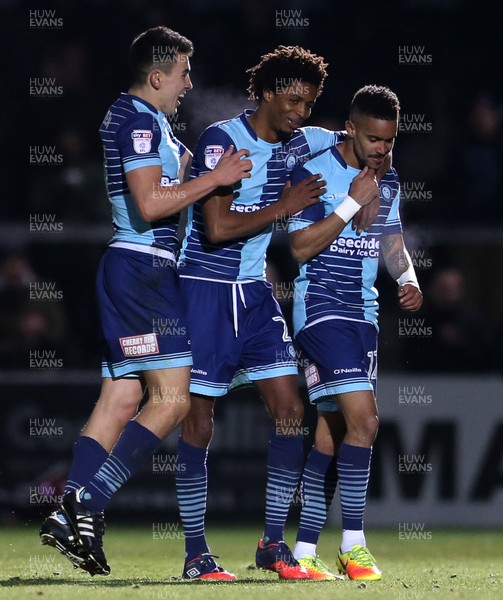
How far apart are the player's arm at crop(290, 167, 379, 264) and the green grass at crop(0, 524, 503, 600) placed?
5.35 ft

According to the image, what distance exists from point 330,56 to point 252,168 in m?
7.70

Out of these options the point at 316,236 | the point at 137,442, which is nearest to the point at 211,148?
the point at 316,236

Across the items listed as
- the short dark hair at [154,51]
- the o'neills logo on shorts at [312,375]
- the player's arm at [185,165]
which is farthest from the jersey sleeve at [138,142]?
the o'neills logo on shorts at [312,375]

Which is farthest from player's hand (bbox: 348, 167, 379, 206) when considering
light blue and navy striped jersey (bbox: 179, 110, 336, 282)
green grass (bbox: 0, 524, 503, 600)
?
green grass (bbox: 0, 524, 503, 600)

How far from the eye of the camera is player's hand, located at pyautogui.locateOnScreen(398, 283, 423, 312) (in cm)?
652

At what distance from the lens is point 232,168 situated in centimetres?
593

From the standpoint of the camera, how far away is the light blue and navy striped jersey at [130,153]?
19.3 feet

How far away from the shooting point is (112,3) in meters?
14.0

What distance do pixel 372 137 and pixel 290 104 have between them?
46 centimetres

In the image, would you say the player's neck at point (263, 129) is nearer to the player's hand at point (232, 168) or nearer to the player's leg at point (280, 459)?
the player's hand at point (232, 168)

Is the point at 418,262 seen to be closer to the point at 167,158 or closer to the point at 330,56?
the point at 330,56

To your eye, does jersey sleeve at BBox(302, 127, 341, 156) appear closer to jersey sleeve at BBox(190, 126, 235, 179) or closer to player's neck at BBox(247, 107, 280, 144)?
player's neck at BBox(247, 107, 280, 144)

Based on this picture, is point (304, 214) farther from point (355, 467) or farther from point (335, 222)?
point (355, 467)

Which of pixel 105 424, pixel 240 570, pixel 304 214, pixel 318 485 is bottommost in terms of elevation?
pixel 240 570
